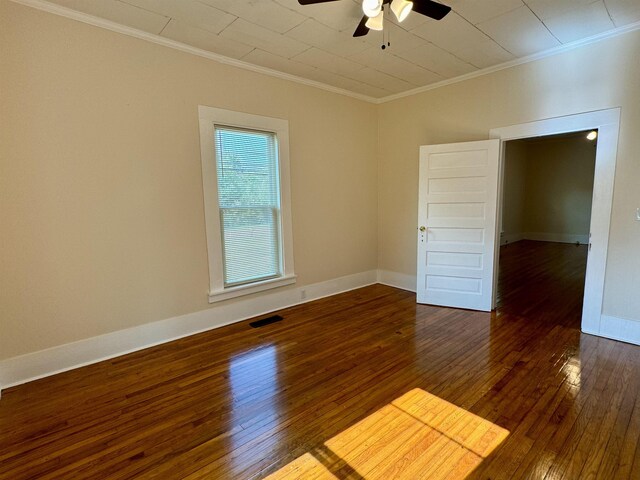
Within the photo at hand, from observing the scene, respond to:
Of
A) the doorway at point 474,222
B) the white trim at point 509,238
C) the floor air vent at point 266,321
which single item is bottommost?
the floor air vent at point 266,321

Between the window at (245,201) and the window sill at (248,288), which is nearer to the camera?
the window at (245,201)

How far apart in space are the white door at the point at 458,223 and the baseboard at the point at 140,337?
154 centimetres

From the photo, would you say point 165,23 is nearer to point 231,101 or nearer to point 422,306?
point 231,101

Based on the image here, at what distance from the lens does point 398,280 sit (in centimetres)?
502

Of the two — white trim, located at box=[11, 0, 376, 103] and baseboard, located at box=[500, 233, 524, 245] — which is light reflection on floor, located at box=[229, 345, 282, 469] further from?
baseboard, located at box=[500, 233, 524, 245]

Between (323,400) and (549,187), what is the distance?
31.6ft

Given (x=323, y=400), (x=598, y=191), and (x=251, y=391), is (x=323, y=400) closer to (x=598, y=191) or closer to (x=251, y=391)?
(x=251, y=391)

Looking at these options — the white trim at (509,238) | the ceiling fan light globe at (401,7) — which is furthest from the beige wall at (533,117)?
the white trim at (509,238)

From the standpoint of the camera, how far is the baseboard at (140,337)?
256cm

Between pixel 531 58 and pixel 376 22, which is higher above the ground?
pixel 531 58

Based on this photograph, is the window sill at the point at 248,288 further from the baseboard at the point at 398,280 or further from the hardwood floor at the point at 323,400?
the baseboard at the point at 398,280

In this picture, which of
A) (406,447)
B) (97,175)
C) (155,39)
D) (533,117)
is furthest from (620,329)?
(155,39)

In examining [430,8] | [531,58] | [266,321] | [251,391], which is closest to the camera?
[430,8]

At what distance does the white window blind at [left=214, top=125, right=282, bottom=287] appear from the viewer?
138 inches
